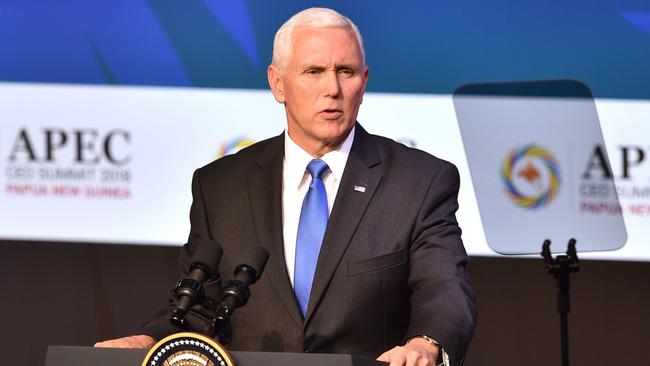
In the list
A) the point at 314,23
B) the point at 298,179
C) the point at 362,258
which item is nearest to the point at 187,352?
the point at 362,258

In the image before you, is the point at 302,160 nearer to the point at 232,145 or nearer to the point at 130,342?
the point at 130,342

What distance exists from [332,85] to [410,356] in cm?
78

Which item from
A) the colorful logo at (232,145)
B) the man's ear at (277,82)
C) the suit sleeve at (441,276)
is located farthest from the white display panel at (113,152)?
the suit sleeve at (441,276)

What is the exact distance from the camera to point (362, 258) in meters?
2.77

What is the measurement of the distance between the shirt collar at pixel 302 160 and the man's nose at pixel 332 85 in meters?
0.19

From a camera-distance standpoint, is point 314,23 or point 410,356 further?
point 314,23

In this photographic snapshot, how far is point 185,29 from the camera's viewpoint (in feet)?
15.6

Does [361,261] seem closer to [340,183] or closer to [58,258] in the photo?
[340,183]

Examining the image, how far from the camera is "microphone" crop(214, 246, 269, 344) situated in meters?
2.26

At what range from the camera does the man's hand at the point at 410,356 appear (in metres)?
2.29

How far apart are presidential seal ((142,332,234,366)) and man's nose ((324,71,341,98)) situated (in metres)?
0.85

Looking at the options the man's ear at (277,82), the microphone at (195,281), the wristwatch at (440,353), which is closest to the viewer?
the microphone at (195,281)

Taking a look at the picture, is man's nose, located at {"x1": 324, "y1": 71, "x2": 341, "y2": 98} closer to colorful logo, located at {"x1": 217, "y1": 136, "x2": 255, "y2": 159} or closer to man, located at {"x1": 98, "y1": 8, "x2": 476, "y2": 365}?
man, located at {"x1": 98, "y1": 8, "x2": 476, "y2": 365}

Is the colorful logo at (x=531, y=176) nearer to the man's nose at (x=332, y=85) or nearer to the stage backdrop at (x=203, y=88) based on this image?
the stage backdrop at (x=203, y=88)
